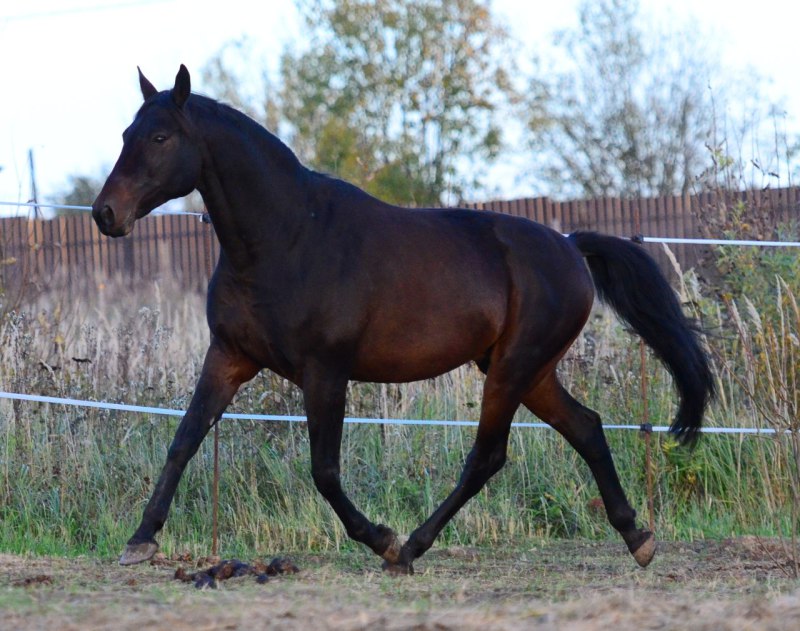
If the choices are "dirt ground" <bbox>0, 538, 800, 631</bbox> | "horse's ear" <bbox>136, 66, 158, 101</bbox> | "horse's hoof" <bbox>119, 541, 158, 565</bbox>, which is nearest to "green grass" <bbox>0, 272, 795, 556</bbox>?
"dirt ground" <bbox>0, 538, 800, 631</bbox>

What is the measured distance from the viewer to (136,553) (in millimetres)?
4859

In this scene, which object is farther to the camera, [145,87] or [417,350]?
[417,350]

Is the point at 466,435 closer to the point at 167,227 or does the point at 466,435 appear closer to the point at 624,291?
the point at 624,291

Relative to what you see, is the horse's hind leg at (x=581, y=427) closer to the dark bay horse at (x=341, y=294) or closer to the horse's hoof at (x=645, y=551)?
the dark bay horse at (x=341, y=294)

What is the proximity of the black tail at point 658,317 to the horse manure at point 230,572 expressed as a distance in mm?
2332

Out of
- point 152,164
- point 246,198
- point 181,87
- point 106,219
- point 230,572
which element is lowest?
point 230,572

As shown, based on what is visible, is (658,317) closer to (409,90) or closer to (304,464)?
(304,464)

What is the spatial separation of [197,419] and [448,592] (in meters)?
1.50

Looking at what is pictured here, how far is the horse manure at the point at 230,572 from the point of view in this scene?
442 centimetres

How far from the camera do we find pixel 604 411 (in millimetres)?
7664

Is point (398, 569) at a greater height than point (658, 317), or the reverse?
point (658, 317)

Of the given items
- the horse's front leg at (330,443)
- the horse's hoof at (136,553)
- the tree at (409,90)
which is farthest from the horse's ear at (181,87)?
the tree at (409,90)

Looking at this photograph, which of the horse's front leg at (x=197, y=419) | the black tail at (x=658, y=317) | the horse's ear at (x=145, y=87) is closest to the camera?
the horse's front leg at (x=197, y=419)

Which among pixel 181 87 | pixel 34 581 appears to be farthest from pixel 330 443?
pixel 181 87
